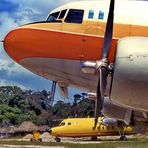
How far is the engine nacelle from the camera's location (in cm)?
1102

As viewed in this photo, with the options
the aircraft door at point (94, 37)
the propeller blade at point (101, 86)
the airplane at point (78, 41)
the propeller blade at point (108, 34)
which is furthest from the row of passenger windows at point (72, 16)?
the propeller blade at point (101, 86)

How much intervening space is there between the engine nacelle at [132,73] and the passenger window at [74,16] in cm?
456

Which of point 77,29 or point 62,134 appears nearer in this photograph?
point 77,29

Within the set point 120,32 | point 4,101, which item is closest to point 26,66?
point 120,32

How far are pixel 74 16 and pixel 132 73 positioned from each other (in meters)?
5.62

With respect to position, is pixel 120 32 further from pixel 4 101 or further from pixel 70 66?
pixel 4 101

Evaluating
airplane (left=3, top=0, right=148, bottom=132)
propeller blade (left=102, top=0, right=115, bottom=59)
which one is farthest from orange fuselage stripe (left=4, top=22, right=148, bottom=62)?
propeller blade (left=102, top=0, right=115, bottom=59)

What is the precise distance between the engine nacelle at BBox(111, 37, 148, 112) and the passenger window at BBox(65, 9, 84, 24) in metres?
4.56

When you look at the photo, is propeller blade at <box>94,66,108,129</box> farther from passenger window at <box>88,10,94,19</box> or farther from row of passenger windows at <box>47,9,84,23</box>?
row of passenger windows at <box>47,9,84,23</box>

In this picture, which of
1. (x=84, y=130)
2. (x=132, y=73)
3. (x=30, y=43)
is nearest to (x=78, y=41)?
(x=30, y=43)

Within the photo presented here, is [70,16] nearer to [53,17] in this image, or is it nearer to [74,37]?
[53,17]

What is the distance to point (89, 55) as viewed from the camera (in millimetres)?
15211

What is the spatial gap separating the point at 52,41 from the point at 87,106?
119 meters

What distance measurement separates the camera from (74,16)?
16141 mm
